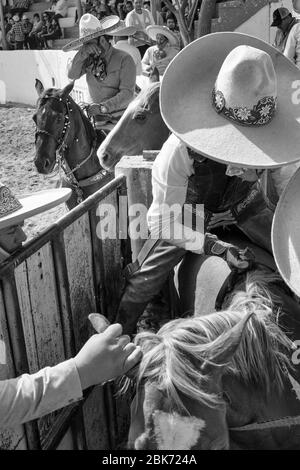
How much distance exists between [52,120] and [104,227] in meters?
1.83

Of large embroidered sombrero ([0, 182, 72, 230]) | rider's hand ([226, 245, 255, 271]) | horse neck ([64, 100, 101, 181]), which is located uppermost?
large embroidered sombrero ([0, 182, 72, 230])

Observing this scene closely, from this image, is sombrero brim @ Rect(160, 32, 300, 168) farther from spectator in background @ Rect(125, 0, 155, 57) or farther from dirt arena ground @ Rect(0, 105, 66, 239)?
spectator in background @ Rect(125, 0, 155, 57)

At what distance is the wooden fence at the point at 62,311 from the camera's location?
1.80 meters

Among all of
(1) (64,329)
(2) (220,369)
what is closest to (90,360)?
(2) (220,369)

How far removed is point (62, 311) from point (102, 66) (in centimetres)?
388

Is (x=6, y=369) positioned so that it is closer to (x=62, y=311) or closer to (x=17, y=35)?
(x=62, y=311)

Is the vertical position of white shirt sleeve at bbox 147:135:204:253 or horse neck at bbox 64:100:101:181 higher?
white shirt sleeve at bbox 147:135:204:253

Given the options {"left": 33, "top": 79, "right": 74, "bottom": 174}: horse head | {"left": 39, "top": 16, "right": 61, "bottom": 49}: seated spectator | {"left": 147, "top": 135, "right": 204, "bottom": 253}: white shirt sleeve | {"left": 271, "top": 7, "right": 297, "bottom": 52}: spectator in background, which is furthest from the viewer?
{"left": 39, "top": 16, "right": 61, "bottom": 49}: seated spectator

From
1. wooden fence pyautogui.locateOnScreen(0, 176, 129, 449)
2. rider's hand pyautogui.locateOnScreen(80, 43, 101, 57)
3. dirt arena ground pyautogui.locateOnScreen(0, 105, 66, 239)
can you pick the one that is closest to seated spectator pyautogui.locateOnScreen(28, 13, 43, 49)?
dirt arena ground pyautogui.locateOnScreen(0, 105, 66, 239)

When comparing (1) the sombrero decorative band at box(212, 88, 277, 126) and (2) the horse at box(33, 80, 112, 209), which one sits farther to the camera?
(2) the horse at box(33, 80, 112, 209)

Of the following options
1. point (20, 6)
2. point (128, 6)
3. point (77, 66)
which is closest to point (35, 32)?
point (20, 6)

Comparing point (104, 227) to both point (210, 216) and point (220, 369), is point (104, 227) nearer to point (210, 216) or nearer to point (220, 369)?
point (210, 216)

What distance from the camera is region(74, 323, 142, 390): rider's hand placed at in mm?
1551

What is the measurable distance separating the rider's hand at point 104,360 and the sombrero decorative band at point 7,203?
54 cm
